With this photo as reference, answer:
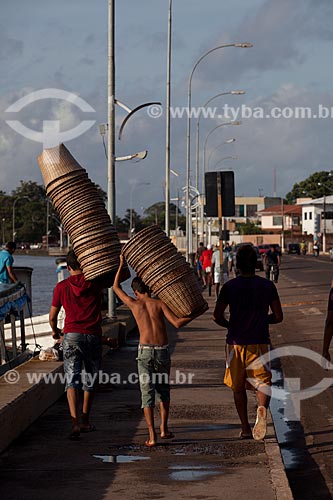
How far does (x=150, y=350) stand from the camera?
9977mm

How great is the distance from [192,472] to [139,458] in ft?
2.41

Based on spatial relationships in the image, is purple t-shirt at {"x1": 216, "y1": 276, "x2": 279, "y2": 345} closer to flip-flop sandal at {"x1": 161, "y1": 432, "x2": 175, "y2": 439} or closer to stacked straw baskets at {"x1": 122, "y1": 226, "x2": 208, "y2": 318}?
stacked straw baskets at {"x1": 122, "y1": 226, "x2": 208, "y2": 318}

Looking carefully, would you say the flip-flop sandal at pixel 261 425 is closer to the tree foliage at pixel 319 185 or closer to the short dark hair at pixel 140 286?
the short dark hair at pixel 140 286

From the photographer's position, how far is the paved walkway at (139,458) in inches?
328

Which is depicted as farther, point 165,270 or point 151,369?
point 151,369

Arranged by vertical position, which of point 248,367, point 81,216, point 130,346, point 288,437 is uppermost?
point 81,216

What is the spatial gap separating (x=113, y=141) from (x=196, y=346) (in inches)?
174

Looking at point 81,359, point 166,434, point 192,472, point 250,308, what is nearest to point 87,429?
point 81,359

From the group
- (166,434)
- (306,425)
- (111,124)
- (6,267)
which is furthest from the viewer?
(6,267)

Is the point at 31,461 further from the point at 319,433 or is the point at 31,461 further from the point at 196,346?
the point at 196,346

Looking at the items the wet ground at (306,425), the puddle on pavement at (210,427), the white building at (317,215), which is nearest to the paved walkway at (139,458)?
the puddle on pavement at (210,427)

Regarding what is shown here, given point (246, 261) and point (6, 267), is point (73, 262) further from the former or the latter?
point (6, 267)

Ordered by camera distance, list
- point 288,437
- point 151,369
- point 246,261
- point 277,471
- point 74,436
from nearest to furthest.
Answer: point 277,471, point 151,369, point 246,261, point 74,436, point 288,437

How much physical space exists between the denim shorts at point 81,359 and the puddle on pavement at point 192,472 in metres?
1.69
